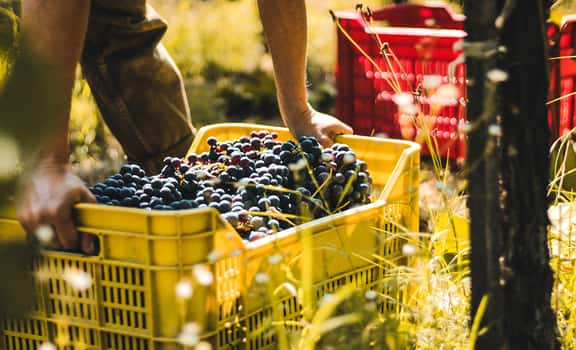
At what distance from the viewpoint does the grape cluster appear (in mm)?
1555

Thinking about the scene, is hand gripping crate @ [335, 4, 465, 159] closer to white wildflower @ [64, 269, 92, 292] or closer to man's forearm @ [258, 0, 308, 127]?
man's forearm @ [258, 0, 308, 127]

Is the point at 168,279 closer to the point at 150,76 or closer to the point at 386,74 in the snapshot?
the point at 150,76

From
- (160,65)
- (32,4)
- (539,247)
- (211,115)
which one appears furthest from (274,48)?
(211,115)

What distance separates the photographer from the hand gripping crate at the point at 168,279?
127 cm

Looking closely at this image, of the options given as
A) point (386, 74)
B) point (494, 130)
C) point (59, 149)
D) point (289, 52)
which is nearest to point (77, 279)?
point (59, 149)

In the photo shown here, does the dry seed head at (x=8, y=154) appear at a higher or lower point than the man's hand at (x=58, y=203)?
higher

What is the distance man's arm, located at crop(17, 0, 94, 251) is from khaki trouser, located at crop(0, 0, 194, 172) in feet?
3.03

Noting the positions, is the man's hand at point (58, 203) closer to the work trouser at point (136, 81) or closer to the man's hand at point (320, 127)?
the man's hand at point (320, 127)

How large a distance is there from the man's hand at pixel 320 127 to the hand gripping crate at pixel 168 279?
0.44 metres

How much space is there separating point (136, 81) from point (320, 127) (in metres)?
0.82

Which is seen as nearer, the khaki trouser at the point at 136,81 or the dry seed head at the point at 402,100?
the dry seed head at the point at 402,100

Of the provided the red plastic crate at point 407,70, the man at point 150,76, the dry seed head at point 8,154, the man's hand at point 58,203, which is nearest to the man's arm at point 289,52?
the man at point 150,76

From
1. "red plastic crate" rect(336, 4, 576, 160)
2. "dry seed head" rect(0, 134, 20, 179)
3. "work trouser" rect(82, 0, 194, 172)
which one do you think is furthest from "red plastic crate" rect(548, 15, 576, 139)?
"dry seed head" rect(0, 134, 20, 179)

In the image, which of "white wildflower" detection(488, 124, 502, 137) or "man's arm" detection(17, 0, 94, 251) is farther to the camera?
"man's arm" detection(17, 0, 94, 251)
